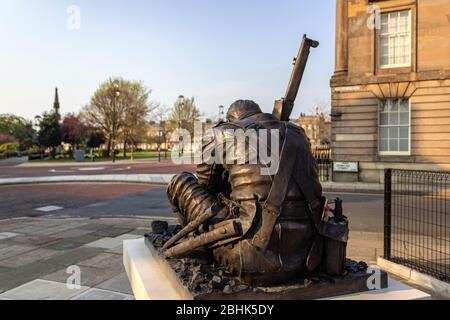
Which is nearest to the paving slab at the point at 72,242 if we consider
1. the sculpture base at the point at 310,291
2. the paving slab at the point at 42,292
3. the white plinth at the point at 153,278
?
the paving slab at the point at 42,292

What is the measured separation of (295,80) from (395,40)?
20715mm

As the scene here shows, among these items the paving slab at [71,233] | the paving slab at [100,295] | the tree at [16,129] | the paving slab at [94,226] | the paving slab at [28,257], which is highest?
the tree at [16,129]

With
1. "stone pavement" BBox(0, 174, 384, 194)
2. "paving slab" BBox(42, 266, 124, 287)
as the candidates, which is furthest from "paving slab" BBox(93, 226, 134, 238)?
"stone pavement" BBox(0, 174, 384, 194)

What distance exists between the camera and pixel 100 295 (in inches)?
185

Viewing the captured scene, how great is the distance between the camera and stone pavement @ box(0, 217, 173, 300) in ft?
15.8

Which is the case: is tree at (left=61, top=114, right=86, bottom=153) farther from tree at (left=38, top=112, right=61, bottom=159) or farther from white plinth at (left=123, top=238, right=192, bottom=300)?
white plinth at (left=123, top=238, right=192, bottom=300)

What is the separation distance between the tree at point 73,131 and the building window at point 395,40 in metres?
52.1

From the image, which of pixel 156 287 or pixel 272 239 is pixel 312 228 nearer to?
pixel 272 239

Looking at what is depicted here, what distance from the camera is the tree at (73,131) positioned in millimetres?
61688

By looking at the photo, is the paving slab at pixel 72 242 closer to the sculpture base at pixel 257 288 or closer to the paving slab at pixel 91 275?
the paving slab at pixel 91 275

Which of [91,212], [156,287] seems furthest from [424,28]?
[156,287]

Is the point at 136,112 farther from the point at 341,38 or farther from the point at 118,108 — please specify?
the point at 341,38

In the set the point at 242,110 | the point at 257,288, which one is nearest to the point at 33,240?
the point at 242,110

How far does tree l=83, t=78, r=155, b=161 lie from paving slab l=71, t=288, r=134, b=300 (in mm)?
54426
